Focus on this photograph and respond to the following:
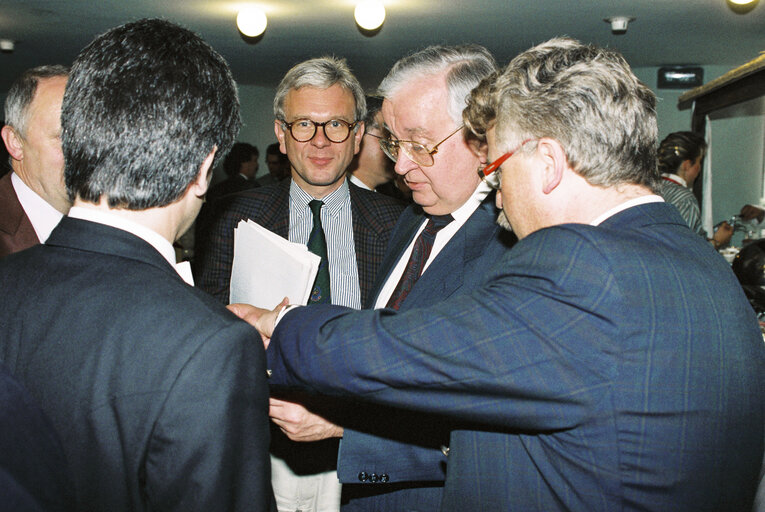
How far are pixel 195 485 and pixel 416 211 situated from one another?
1.42m

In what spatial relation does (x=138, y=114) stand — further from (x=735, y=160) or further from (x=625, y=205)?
(x=735, y=160)

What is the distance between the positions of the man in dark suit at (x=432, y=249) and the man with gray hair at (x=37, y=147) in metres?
1.04

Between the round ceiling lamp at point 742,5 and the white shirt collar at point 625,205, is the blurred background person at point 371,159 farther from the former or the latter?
the round ceiling lamp at point 742,5

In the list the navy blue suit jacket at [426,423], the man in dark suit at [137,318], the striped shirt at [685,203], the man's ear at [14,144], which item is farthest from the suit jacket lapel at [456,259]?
the striped shirt at [685,203]

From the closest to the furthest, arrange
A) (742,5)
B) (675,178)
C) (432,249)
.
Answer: (432,249) → (675,178) → (742,5)

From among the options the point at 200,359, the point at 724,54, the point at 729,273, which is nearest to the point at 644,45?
the point at 724,54

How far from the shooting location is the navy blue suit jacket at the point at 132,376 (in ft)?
2.71

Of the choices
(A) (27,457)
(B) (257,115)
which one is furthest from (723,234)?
(B) (257,115)

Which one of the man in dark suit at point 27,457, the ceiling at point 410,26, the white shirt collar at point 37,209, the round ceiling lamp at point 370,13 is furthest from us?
the ceiling at point 410,26

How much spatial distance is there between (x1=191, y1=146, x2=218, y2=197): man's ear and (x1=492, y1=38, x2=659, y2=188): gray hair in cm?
53

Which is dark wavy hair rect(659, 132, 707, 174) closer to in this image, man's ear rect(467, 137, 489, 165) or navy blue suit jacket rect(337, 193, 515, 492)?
man's ear rect(467, 137, 489, 165)

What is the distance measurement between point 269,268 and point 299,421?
0.40 m

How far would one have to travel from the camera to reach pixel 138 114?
2.89ft

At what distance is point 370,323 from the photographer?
0.97 meters
